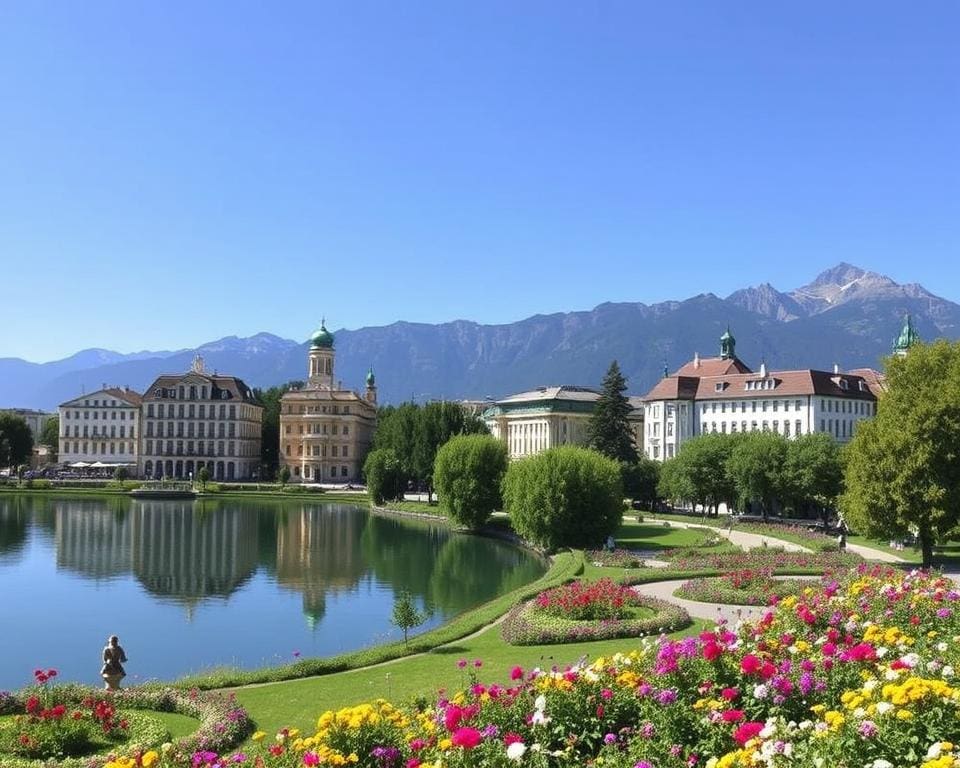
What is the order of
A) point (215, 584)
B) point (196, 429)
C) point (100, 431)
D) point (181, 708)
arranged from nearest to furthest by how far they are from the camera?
point (181, 708) → point (215, 584) → point (196, 429) → point (100, 431)

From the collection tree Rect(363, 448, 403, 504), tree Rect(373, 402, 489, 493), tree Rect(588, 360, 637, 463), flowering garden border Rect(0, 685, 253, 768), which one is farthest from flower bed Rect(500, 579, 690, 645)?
tree Rect(373, 402, 489, 493)

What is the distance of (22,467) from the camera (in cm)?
11300

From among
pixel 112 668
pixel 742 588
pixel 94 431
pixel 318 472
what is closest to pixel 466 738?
pixel 112 668

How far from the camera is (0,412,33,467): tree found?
372 feet

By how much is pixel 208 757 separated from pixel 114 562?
141 ft

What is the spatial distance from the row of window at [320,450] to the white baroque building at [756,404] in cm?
4449

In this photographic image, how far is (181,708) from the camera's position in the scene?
715 inches

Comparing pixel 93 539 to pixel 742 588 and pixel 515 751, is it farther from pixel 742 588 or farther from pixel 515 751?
pixel 515 751

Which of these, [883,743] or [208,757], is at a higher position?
[883,743]

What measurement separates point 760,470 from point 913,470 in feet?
89.9

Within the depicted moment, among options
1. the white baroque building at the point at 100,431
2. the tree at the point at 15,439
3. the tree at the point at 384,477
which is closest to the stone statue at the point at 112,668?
the tree at the point at 384,477

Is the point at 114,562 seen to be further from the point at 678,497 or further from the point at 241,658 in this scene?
the point at 678,497

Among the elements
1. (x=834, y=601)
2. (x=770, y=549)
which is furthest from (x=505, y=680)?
(x=770, y=549)

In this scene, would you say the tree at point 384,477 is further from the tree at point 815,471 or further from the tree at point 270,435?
the tree at point 270,435
